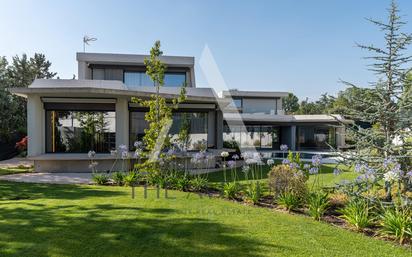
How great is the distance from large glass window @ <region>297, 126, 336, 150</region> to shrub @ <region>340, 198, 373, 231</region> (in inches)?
1123

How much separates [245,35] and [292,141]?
1870cm

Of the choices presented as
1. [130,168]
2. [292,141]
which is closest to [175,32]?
[130,168]

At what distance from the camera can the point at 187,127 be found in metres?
18.1

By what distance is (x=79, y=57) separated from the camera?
20.2 meters

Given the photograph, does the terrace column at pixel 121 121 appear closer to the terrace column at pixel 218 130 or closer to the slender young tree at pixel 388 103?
the terrace column at pixel 218 130

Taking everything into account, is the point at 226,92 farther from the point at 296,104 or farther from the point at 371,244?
the point at 296,104

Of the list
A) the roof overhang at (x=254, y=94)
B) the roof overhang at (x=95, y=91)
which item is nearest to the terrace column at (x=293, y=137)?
the roof overhang at (x=254, y=94)

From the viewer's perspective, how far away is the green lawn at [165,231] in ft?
15.0

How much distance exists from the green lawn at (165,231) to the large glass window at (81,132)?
8.12m

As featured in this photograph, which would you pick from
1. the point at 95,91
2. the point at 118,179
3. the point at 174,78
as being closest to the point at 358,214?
the point at 118,179

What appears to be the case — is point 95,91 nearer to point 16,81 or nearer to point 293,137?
point 16,81

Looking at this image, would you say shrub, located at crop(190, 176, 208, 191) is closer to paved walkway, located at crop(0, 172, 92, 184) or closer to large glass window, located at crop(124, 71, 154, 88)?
paved walkway, located at crop(0, 172, 92, 184)

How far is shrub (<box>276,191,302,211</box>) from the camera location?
7.02m

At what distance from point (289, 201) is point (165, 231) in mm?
3363
